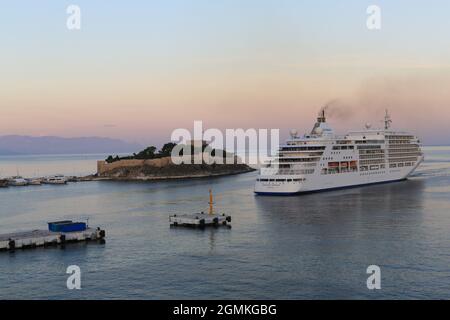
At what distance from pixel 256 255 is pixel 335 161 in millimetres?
39249

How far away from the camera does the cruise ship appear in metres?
61.1

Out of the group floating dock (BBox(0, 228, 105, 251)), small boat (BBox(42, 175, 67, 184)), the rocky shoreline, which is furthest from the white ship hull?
small boat (BBox(42, 175, 67, 184))

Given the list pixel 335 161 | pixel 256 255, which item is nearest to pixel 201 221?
pixel 256 255

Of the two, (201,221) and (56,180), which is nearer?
(201,221)

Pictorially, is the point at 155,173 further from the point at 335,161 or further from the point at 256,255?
the point at 256,255

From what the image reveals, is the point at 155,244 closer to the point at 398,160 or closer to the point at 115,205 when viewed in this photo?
the point at 115,205

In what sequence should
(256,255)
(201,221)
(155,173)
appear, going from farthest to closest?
1. (155,173)
2. (201,221)
3. (256,255)

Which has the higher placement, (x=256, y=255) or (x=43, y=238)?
(x=43, y=238)

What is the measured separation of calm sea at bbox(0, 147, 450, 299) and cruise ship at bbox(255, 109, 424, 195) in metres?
7.69

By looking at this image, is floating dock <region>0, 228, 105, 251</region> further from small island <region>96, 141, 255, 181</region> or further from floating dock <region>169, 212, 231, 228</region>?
small island <region>96, 141, 255, 181</region>

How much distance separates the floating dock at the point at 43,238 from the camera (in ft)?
112

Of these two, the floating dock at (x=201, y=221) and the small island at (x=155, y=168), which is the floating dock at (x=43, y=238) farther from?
the small island at (x=155, y=168)

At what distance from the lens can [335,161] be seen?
67000mm

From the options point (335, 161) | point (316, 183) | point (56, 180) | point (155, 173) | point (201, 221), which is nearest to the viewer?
point (201, 221)
